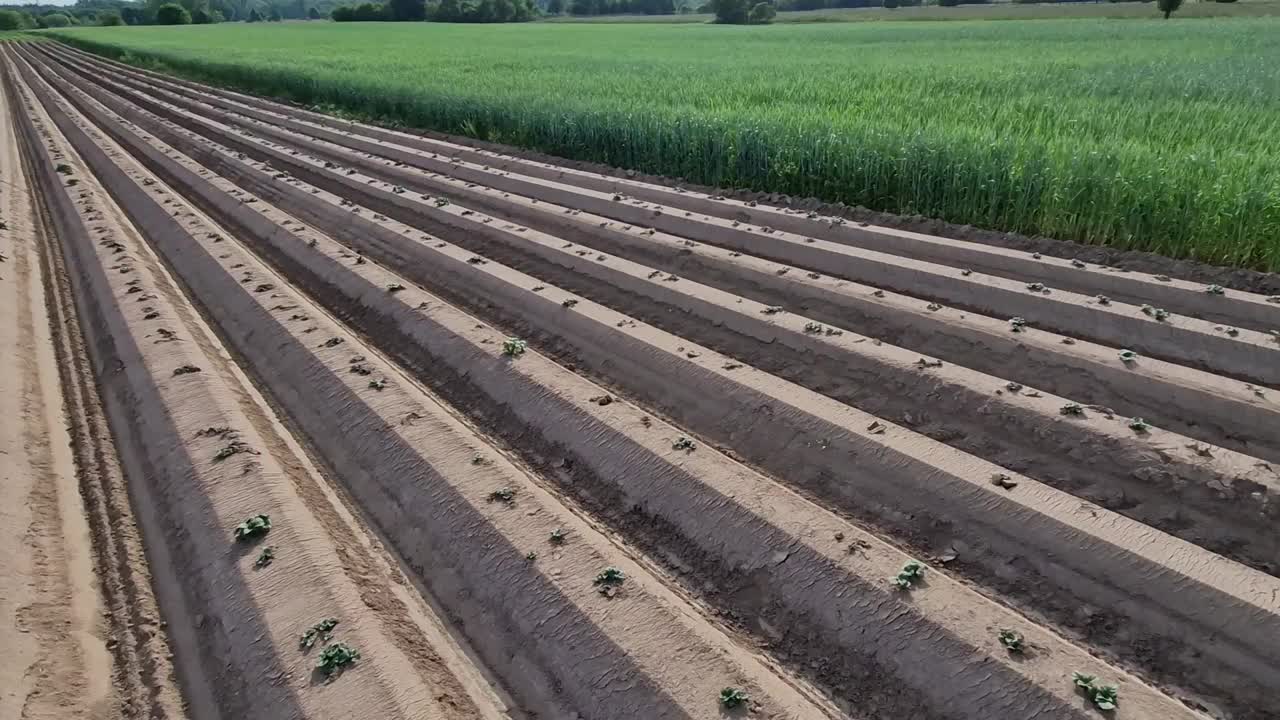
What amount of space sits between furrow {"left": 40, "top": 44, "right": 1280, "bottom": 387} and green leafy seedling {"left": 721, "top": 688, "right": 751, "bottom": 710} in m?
3.97

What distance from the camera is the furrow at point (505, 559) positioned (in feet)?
10.2

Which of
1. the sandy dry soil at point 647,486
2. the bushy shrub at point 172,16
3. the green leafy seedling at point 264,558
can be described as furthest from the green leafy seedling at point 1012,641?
the bushy shrub at point 172,16

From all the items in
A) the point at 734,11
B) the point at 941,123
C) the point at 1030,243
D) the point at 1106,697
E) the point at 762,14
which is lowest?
the point at 762,14

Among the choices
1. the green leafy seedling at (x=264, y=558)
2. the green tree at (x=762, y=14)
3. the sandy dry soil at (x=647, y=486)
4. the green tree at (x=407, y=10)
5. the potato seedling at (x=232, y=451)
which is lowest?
the green tree at (x=762, y=14)

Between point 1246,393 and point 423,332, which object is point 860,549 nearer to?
point 1246,393

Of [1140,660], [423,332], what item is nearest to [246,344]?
[423,332]

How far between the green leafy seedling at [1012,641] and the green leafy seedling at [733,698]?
96 centimetres

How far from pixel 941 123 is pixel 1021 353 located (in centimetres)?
624

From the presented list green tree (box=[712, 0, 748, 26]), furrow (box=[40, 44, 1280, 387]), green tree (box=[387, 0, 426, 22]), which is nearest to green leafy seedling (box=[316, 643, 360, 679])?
furrow (box=[40, 44, 1280, 387])

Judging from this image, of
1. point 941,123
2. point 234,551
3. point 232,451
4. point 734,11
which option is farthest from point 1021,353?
point 734,11

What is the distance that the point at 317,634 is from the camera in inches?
132

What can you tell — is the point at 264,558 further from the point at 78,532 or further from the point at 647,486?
the point at 647,486

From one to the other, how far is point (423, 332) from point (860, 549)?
3892mm

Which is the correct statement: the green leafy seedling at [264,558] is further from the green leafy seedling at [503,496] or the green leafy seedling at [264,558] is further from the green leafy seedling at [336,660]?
the green leafy seedling at [503,496]
